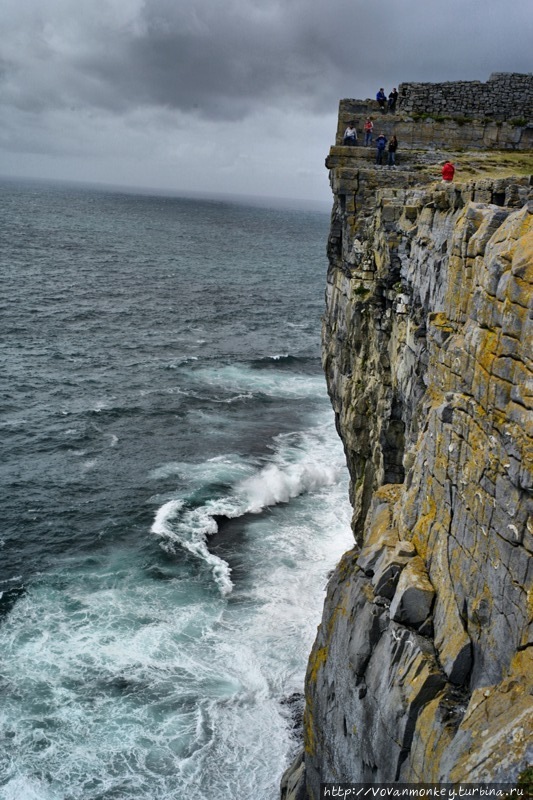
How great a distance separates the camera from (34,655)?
2956 centimetres

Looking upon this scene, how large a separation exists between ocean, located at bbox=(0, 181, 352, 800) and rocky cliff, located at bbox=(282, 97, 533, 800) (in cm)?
883

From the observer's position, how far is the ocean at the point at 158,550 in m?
25.6

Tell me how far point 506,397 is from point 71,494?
36356 millimetres

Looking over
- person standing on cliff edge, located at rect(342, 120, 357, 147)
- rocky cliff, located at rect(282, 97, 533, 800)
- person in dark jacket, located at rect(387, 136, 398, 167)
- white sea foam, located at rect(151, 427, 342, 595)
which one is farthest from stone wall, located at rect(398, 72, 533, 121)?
white sea foam, located at rect(151, 427, 342, 595)

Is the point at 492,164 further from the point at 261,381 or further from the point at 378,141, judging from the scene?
the point at 261,381

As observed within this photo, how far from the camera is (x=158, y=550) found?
37.8m

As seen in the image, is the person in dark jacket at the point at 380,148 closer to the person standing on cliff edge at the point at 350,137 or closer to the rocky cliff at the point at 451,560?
the person standing on cliff edge at the point at 350,137

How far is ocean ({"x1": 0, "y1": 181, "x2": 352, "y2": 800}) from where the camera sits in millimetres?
25625

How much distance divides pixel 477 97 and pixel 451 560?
79.4 ft

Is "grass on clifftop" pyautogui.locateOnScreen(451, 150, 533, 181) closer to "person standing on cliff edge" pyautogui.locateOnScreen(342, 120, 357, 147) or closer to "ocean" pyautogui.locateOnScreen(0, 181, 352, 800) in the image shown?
"person standing on cliff edge" pyautogui.locateOnScreen(342, 120, 357, 147)

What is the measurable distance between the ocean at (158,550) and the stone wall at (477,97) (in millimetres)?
22264

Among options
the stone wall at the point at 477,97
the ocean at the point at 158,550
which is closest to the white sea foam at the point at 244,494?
the ocean at the point at 158,550

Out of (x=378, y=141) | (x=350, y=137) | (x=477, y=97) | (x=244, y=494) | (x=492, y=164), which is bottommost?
(x=244, y=494)

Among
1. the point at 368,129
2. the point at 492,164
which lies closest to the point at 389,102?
the point at 368,129
